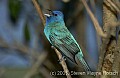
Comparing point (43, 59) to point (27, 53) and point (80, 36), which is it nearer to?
point (27, 53)

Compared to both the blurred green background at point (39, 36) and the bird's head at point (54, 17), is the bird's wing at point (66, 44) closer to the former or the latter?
the bird's head at point (54, 17)

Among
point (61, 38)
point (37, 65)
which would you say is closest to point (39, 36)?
point (37, 65)

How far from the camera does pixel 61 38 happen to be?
5.33 ft

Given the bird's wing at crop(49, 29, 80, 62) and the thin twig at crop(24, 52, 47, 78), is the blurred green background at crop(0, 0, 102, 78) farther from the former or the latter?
the bird's wing at crop(49, 29, 80, 62)

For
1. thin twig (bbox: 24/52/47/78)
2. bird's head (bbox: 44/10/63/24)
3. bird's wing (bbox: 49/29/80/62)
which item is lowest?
thin twig (bbox: 24/52/47/78)

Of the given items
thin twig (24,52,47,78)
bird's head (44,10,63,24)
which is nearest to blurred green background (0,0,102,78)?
thin twig (24,52,47,78)

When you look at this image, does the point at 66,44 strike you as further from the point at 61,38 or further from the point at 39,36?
the point at 39,36

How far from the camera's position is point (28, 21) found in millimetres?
2867

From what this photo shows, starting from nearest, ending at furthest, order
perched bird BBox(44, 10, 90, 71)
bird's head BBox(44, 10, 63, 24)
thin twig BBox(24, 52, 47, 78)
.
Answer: perched bird BBox(44, 10, 90, 71) → bird's head BBox(44, 10, 63, 24) → thin twig BBox(24, 52, 47, 78)

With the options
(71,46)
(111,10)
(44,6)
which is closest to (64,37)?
(71,46)

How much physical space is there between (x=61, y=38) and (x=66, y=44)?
0.07 meters

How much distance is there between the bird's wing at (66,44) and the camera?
1.53 m

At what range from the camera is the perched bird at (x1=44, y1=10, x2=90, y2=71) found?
1.53 meters

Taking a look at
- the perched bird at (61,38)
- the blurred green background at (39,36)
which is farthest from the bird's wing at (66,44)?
the blurred green background at (39,36)
